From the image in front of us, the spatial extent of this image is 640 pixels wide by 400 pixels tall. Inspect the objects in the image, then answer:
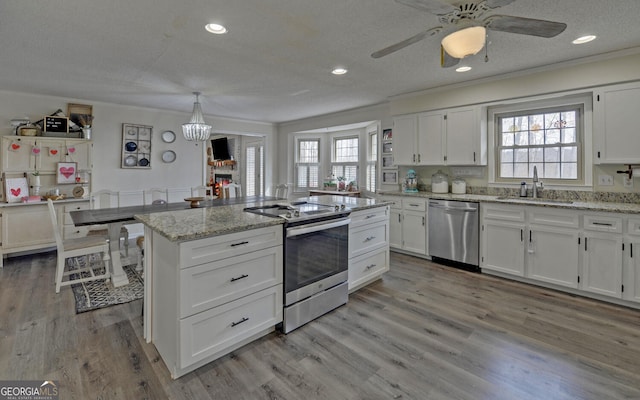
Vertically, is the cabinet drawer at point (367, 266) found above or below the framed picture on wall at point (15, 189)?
below

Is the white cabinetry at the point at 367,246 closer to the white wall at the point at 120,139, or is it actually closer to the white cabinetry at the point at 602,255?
the white cabinetry at the point at 602,255

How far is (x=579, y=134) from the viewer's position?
349 cm

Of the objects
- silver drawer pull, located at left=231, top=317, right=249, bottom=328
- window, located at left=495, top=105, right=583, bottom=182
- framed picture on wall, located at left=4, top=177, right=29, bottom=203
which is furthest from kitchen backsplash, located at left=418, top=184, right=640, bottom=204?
framed picture on wall, located at left=4, top=177, right=29, bottom=203

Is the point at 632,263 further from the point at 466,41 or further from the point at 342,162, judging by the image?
the point at 342,162

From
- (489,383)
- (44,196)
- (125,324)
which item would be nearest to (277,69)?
(125,324)

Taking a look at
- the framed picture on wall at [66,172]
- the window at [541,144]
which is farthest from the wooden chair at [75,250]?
the window at [541,144]

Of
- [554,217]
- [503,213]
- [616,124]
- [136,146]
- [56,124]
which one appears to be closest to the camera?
[616,124]

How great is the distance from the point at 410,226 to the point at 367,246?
1434mm

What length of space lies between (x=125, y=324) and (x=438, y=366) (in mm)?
2408

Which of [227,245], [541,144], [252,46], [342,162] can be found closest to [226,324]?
[227,245]

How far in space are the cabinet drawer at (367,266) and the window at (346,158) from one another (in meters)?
3.00

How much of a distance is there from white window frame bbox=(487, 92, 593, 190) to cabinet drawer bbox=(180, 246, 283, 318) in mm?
3361

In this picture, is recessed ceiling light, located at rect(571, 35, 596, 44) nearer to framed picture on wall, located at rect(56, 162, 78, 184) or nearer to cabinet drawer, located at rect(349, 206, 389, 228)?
cabinet drawer, located at rect(349, 206, 389, 228)

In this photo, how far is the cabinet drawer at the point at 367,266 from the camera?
3.01m
